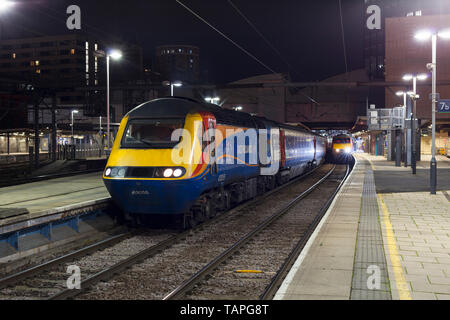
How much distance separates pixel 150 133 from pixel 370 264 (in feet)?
20.2

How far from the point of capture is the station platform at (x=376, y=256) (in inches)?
272

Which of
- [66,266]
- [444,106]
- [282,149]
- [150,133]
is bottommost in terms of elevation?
[66,266]

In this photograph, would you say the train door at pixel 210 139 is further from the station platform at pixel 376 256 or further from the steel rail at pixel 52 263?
the station platform at pixel 376 256

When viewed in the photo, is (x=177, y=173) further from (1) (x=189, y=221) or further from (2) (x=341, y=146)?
(2) (x=341, y=146)

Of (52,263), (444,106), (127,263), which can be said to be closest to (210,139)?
(127,263)

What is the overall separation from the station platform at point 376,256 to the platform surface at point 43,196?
630 centimetres

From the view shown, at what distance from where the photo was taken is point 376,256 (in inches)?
355

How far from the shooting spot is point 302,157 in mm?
30312

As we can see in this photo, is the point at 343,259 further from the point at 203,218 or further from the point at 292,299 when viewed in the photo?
the point at 203,218

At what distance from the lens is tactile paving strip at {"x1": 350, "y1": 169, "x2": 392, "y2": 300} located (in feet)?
22.3

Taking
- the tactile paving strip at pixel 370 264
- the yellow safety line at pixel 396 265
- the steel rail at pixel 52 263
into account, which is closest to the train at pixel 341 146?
the tactile paving strip at pixel 370 264

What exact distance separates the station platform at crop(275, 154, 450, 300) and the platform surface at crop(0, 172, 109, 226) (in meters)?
6.30

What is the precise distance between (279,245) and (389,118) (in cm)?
2347
